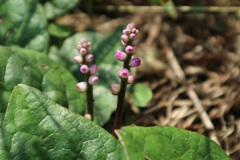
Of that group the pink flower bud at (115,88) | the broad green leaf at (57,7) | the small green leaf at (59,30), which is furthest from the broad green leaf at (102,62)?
the pink flower bud at (115,88)

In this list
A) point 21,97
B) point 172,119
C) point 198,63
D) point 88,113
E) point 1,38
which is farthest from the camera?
point 198,63

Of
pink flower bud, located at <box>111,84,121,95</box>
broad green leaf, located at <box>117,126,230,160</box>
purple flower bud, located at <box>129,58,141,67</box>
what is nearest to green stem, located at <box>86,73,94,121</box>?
pink flower bud, located at <box>111,84,121,95</box>

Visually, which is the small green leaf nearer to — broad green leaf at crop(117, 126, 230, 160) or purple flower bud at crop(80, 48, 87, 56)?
purple flower bud at crop(80, 48, 87, 56)

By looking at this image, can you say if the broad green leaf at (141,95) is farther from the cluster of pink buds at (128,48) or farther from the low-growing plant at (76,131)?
the cluster of pink buds at (128,48)

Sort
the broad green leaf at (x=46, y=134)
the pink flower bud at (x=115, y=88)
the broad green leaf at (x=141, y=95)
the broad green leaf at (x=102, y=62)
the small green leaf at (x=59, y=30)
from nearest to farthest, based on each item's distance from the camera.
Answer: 1. the broad green leaf at (x=46, y=134)
2. the pink flower bud at (x=115, y=88)
3. the broad green leaf at (x=102, y=62)
4. the broad green leaf at (x=141, y=95)
5. the small green leaf at (x=59, y=30)

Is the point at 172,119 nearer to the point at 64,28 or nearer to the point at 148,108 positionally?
the point at 148,108

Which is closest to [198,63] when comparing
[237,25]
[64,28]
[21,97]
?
[237,25]
